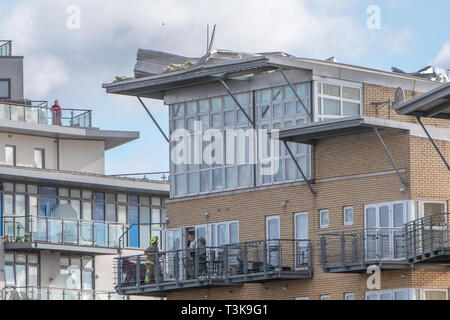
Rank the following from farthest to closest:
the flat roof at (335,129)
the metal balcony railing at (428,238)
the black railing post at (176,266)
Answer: the black railing post at (176,266) → the flat roof at (335,129) → the metal balcony railing at (428,238)

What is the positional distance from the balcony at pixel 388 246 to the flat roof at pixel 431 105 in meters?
2.88

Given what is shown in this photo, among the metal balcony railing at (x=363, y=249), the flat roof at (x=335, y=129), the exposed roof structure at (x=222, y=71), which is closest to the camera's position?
the metal balcony railing at (x=363, y=249)

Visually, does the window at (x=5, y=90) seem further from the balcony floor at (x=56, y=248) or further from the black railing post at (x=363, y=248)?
the black railing post at (x=363, y=248)

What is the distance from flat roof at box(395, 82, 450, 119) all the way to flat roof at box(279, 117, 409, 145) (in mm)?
2024

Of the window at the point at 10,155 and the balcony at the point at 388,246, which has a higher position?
the window at the point at 10,155

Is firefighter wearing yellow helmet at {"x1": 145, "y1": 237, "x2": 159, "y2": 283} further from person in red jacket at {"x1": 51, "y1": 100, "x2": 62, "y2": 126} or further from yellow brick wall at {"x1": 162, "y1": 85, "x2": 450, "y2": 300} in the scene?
person in red jacket at {"x1": 51, "y1": 100, "x2": 62, "y2": 126}

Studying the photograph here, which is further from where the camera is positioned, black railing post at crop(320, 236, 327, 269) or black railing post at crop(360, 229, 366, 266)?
black railing post at crop(320, 236, 327, 269)

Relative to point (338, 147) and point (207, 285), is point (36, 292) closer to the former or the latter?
point (207, 285)

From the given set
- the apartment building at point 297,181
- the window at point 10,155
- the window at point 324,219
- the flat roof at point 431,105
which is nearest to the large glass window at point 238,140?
the apartment building at point 297,181

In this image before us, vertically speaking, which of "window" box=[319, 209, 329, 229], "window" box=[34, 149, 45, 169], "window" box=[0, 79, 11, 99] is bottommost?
"window" box=[319, 209, 329, 229]

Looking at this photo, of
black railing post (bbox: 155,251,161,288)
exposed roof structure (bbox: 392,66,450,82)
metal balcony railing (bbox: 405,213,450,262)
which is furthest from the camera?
exposed roof structure (bbox: 392,66,450,82)

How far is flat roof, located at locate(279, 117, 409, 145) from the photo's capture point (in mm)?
44250

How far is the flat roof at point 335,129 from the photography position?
1742 inches

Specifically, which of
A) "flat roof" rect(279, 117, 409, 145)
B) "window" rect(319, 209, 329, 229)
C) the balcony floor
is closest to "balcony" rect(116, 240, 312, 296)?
"window" rect(319, 209, 329, 229)
